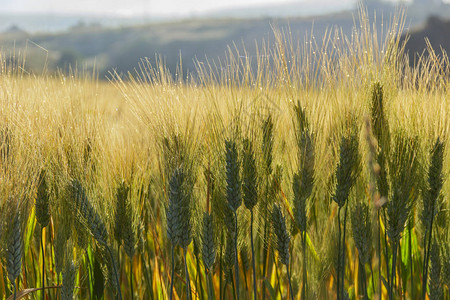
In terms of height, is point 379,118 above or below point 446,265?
above

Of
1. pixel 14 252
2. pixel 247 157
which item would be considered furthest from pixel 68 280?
pixel 247 157

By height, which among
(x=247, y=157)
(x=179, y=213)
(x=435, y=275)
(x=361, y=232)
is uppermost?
(x=247, y=157)

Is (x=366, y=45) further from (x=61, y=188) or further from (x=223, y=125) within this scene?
(x=61, y=188)

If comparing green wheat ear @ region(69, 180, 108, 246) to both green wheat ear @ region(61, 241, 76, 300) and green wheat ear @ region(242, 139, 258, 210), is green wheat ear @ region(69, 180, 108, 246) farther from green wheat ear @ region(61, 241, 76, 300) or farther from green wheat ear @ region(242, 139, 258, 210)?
green wheat ear @ region(242, 139, 258, 210)

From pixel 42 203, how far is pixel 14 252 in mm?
214

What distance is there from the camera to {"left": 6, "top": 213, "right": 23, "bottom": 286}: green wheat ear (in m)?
1.00

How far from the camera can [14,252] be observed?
101cm

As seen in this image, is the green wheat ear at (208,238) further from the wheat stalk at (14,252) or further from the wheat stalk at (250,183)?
the wheat stalk at (14,252)

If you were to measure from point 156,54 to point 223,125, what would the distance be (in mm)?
297

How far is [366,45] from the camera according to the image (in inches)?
51.3

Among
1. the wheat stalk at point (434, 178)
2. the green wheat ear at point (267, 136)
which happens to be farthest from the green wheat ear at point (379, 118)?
the green wheat ear at point (267, 136)

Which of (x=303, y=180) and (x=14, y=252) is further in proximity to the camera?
(x=303, y=180)

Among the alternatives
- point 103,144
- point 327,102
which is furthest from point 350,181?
point 103,144

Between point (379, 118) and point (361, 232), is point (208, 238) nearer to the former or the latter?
point (361, 232)
